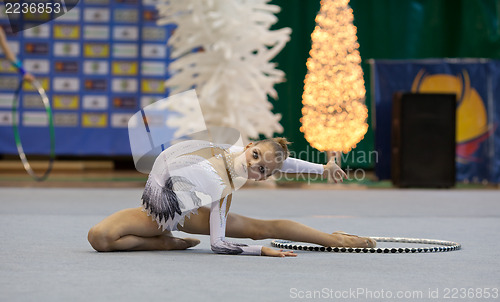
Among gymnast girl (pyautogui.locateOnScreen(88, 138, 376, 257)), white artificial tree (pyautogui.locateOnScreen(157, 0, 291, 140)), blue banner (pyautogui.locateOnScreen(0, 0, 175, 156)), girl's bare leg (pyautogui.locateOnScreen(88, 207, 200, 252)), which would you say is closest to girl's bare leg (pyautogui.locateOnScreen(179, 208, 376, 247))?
gymnast girl (pyautogui.locateOnScreen(88, 138, 376, 257))

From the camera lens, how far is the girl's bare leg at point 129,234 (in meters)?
2.76

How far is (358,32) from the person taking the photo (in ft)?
30.3

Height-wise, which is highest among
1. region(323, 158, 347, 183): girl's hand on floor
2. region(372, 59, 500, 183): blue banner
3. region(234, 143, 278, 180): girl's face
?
region(234, 143, 278, 180): girl's face

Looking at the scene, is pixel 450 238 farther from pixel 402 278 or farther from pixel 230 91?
pixel 230 91

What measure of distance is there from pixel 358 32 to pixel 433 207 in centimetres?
449

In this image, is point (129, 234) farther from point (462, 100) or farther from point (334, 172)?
point (462, 100)

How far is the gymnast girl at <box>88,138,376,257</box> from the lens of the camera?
2.69 metres

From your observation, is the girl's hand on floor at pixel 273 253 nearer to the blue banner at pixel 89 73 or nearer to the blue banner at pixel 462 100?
the blue banner at pixel 462 100

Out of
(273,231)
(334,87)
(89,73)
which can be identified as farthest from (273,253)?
(89,73)

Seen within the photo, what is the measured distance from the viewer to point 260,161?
2648mm

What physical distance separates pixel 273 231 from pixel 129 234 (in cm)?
55

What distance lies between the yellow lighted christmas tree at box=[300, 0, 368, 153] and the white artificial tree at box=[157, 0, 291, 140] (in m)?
0.69

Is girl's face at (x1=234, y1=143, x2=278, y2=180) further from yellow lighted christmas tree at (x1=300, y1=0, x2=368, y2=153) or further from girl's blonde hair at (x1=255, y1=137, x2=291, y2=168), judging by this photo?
yellow lighted christmas tree at (x1=300, y1=0, x2=368, y2=153)

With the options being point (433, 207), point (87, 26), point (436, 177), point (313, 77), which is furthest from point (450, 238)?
point (87, 26)
